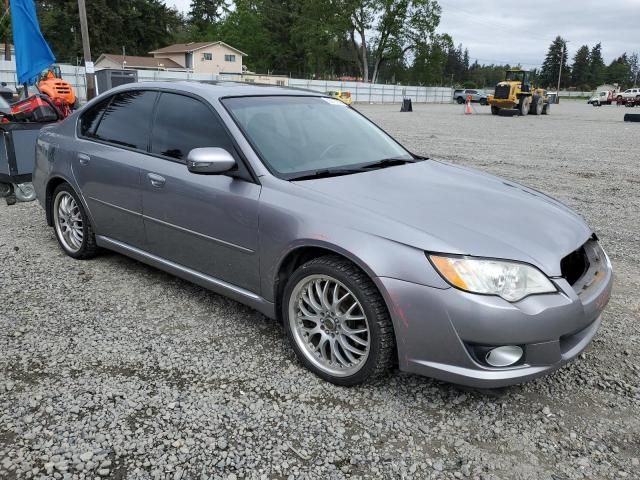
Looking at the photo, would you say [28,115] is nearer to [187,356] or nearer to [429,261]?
[187,356]

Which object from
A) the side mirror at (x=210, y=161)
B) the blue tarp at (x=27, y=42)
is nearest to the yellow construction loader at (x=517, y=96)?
the blue tarp at (x=27, y=42)

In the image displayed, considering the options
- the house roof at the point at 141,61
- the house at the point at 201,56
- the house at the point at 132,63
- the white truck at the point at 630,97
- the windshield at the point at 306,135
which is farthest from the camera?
the house at the point at 201,56

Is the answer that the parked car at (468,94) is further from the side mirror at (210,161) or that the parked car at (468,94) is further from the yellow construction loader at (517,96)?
the side mirror at (210,161)

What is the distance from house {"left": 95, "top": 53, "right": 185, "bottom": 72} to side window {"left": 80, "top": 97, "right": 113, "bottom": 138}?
5018 cm

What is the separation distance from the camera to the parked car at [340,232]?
246 cm

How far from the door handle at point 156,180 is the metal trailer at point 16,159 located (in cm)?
385

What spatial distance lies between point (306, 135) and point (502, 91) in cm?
2865

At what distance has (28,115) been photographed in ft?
24.5

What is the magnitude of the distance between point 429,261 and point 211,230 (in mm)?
1480

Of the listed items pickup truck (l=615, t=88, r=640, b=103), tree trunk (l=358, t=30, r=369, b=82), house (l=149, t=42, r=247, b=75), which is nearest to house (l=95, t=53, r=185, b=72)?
house (l=149, t=42, r=247, b=75)

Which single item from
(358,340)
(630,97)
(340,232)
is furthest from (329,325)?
(630,97)

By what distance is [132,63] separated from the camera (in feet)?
173

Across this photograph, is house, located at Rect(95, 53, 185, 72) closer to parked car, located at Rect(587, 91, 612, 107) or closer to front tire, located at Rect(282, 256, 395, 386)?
parked car, located at Rect(587, 91, 612, 107)

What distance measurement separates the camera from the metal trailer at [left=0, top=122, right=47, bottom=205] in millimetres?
6734
